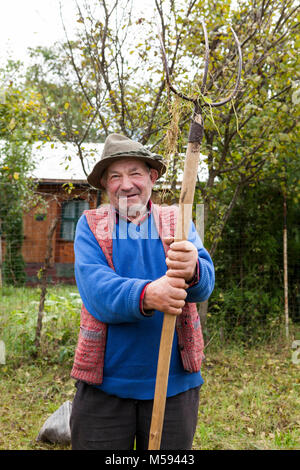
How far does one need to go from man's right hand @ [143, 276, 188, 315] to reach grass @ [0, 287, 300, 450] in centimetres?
245

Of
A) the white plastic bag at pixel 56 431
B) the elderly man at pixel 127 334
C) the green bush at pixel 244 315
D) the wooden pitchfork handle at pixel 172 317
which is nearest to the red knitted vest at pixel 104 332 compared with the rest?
the elderly man at pixel 127 334

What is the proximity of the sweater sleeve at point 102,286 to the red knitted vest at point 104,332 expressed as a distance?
49mm

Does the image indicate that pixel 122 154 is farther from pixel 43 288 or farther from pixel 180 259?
pixel 43 288

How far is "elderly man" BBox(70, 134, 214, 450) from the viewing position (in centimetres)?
171

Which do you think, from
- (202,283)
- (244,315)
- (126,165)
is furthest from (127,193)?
(244,315)

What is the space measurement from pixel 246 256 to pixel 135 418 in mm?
4855

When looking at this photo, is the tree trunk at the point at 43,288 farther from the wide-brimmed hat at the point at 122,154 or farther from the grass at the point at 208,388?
the wide-brimmed hat at the point at 122,154

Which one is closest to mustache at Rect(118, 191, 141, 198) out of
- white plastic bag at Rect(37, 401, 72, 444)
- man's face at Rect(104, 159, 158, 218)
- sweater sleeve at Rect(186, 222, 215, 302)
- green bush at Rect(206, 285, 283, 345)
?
man's face at Rect(104, 159, 158, 218)

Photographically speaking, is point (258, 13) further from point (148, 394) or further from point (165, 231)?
point (148, 394)

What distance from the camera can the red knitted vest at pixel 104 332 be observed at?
1716 millimetres

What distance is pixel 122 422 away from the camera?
1.74 m

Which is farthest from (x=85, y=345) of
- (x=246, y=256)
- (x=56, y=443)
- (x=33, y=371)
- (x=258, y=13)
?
(x=246, y=256)

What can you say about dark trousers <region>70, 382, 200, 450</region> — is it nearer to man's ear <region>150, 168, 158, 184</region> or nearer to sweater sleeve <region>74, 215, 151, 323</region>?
sweater sleeve <region>74, 215, 151, 323</region>

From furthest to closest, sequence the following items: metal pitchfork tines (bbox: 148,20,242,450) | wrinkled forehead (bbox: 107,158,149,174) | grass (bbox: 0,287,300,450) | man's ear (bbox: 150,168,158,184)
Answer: grass (bbox: 0,287,300,450), man's ear (bbox: 150,168,158,184), wrinkled forehead (bbox: 107,158,149,174), metal pitchfork tines (bbox: 148,20,242,450)
